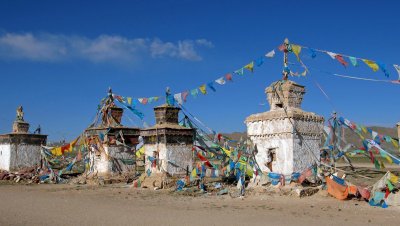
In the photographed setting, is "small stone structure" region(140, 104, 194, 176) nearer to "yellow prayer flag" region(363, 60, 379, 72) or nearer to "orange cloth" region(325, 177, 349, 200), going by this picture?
"orange cloth" region(325, 177, 349, 200)

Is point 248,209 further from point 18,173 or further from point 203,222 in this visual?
point 18,173

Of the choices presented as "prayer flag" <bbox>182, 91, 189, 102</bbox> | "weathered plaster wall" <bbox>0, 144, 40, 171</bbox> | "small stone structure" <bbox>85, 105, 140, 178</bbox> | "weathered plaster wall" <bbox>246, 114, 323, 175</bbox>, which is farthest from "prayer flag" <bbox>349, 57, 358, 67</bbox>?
"weathered plaster wall" <bbox>0, 144, 40, 171</bbox>

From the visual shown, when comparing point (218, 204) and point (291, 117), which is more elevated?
point (291, 117)

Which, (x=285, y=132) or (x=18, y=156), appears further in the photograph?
(x=18, y=156)

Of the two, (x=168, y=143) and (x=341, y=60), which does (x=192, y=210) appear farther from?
(x=168, y=143)

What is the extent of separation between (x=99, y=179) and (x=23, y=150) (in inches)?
336

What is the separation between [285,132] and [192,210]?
488 centimetres

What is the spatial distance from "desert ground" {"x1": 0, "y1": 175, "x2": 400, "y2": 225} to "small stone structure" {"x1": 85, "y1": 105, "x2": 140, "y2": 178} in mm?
6463

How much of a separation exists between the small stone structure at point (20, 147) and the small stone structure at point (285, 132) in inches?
696

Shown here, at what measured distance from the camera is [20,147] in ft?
93.0

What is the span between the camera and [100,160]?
78.3 feet

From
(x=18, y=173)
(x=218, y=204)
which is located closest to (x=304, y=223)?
(x=218, y=204)

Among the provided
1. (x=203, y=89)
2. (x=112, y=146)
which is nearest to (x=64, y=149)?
(x=112, y=146)

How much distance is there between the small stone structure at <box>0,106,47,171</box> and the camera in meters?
28.1
